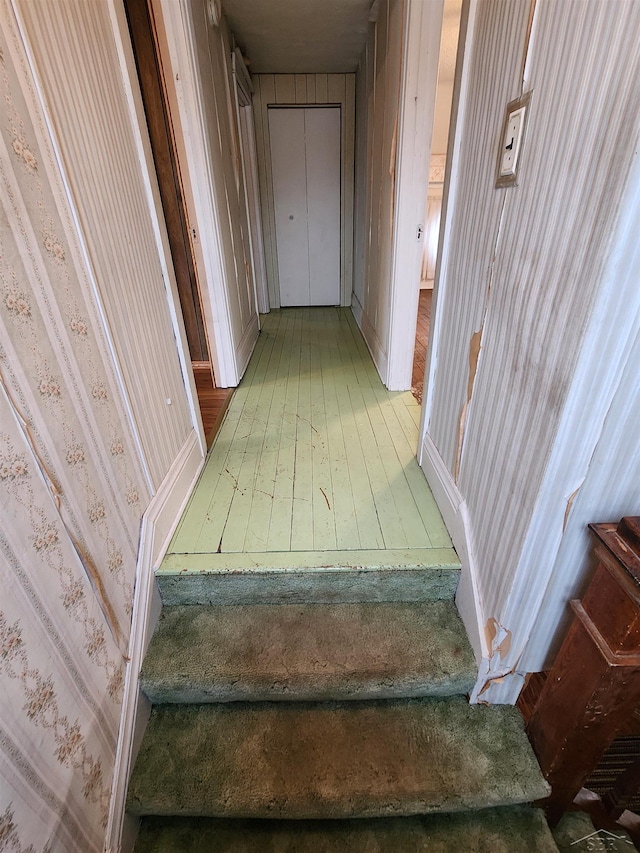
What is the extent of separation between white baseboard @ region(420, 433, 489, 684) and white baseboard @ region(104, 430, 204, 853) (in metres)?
0.96

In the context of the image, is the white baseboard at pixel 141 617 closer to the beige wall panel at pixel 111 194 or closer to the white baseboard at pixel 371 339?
the beige wall panel at pixel 111 194

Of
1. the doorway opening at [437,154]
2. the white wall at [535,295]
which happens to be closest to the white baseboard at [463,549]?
the white wall at [535,295]

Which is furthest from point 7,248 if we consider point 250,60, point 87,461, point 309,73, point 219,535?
point 309,73

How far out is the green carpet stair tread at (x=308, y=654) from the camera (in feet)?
3.87

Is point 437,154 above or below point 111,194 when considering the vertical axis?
above

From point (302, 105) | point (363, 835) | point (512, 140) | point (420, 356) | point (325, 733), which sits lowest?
point (363, 835)

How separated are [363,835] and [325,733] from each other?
0.76 feet

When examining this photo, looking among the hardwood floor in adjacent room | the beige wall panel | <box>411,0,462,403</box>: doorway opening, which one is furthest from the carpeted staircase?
<box>411,0,462,403</box>: doorway opening

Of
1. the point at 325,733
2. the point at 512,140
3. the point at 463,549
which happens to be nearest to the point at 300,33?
the point at 512,140

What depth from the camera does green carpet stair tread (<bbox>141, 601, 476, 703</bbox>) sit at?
1180 millimetres

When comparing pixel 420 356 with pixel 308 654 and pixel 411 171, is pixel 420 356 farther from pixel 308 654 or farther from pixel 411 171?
pixel 308 654

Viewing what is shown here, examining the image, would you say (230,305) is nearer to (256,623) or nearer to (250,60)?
(256,623)

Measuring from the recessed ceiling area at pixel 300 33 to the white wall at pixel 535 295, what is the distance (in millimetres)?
2086

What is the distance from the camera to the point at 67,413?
3.01 ft
